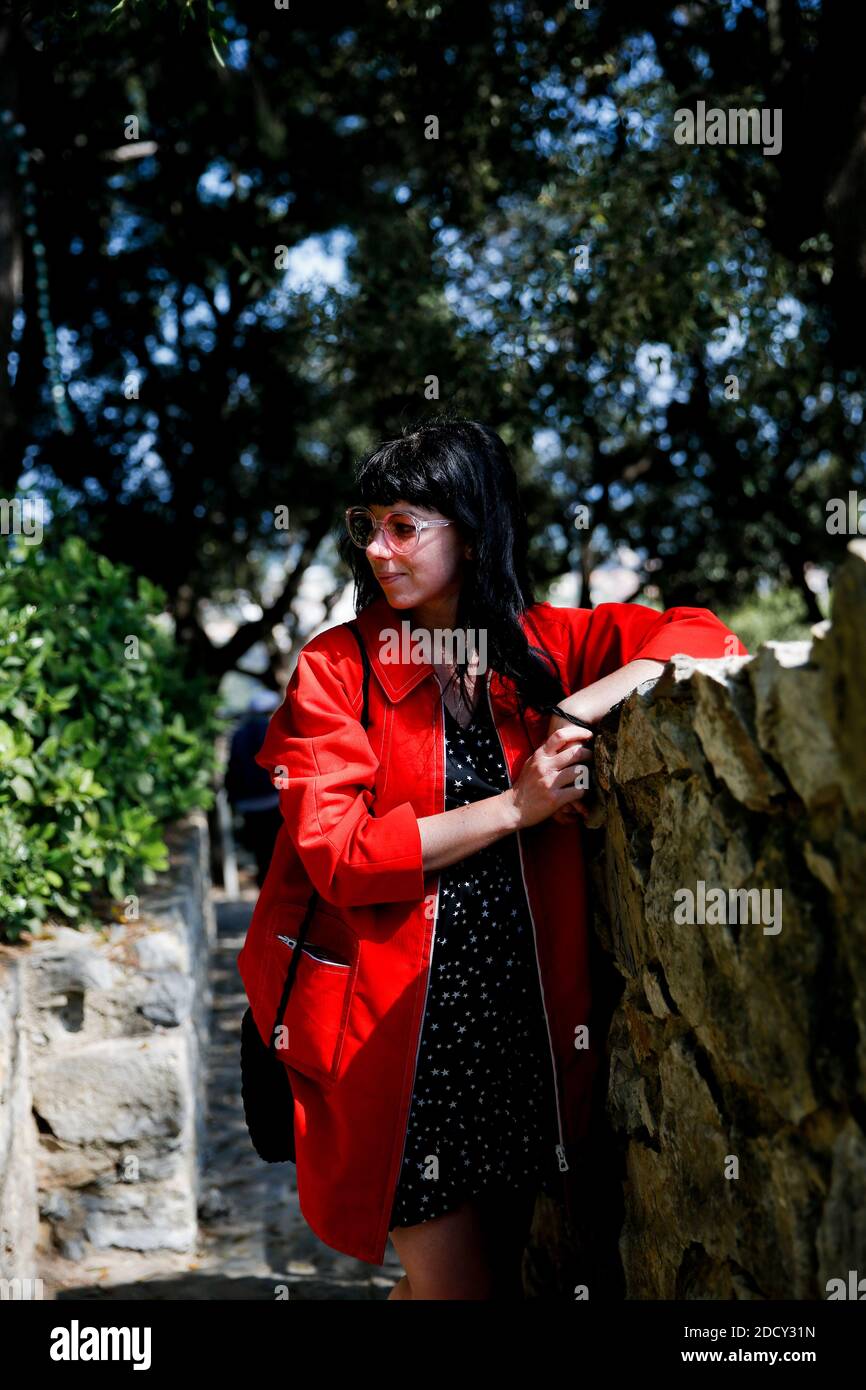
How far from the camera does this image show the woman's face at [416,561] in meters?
2.35

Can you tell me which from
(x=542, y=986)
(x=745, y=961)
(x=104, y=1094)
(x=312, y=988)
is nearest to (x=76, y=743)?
(x=104, y=1094)

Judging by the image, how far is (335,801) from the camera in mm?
2215

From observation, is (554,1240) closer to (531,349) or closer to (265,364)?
(531,349)

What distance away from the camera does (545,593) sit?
10.6m

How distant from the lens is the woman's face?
2350 millimetres

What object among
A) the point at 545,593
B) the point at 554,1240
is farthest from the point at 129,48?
the point at 554,1240

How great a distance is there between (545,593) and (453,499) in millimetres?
8270

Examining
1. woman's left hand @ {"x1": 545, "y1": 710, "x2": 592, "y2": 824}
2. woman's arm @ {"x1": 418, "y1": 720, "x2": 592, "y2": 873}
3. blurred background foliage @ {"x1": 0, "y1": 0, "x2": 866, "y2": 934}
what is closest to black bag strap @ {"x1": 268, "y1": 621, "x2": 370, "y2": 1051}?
woman's arm @ {"x1": 418, "y1": 720, "x2": 592, "y2": 873}

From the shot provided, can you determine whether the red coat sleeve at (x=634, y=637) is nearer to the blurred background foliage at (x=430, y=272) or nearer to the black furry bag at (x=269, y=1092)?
the black furry bag at (x=269, y=1092)

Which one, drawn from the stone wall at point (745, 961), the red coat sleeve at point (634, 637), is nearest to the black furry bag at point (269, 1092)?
the red coat sleeve at point (634, 637)

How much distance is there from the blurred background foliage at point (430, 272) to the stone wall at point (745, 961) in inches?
113

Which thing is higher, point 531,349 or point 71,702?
point 531,349

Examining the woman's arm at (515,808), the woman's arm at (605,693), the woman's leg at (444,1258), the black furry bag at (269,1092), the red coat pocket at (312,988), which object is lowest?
the woman's leg at (444,1258)

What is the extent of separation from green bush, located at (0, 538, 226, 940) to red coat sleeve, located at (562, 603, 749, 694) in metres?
1.98
